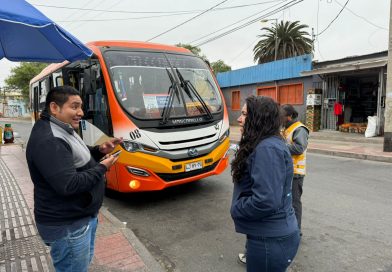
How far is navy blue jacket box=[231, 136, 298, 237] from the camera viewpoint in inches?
71.5

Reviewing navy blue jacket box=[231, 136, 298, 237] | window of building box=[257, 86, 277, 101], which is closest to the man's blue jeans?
navy blue jacket box=[231, 136, 298, 237]

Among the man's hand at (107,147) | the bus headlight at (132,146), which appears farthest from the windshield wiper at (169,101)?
the man's hand at (107,147)

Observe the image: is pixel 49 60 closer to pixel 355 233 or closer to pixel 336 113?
pixel 355 233

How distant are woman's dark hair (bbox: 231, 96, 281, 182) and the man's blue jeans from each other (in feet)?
3.47

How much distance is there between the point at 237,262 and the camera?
3383mm

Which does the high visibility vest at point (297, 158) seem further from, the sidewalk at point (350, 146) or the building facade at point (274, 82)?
the building facade at point (274, 82)

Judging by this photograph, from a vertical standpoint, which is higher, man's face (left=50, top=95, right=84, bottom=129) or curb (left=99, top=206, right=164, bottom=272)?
man's face (left=50, top=95, right=84, bottom=129)

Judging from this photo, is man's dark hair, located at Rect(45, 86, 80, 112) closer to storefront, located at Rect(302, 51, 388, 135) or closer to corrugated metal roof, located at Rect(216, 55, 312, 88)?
storefront, located at Rect(302, 51, 388, 135)

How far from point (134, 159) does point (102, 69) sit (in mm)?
1585

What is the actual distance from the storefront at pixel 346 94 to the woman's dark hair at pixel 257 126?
43.7ft

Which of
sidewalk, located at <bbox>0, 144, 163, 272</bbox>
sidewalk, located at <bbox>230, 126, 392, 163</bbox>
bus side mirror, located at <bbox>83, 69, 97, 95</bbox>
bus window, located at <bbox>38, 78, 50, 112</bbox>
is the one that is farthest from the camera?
sidewalk, located at <bbox>230, 126, 392, 163</bbox>

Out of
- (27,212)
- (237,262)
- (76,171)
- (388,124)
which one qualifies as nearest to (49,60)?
(76,171)

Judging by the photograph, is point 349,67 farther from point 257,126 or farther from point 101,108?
point 257,126

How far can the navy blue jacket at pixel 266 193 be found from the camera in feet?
5.96
